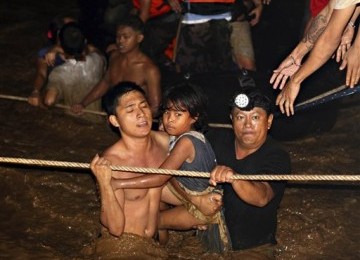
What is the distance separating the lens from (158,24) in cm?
722

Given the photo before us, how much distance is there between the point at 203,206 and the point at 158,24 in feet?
11.8

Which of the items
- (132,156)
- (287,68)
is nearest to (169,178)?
(132,156)

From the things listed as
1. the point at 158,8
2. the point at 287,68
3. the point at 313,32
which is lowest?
the point at 287,68

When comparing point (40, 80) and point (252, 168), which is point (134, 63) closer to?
point (40, 80)

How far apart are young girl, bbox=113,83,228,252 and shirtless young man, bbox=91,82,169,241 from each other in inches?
5.6

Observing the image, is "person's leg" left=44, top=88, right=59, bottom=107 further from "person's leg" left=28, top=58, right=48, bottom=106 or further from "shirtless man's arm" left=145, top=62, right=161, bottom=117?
"shirtless man's arm" left=145, top=62, right=161, bottom=117

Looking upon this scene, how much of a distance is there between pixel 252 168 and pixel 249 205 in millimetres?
261

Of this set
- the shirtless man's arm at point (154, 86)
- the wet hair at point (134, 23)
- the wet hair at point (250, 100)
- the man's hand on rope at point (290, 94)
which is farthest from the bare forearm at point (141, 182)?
the wet hair at point (134, 23)

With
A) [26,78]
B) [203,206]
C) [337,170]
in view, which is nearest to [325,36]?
[203,206]

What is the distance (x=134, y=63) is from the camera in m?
6.23

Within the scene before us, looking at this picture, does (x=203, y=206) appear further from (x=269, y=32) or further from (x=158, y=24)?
(x=269, y=32)

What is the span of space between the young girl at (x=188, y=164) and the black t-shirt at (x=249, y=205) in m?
0.08

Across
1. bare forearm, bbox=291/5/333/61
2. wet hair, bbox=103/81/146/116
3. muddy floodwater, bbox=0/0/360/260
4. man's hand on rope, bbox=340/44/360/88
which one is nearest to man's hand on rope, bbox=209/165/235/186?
muddy floodwater, bbox=0/0/360/260

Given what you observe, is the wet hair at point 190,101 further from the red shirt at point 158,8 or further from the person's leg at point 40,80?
the red shirt at point 158,8
